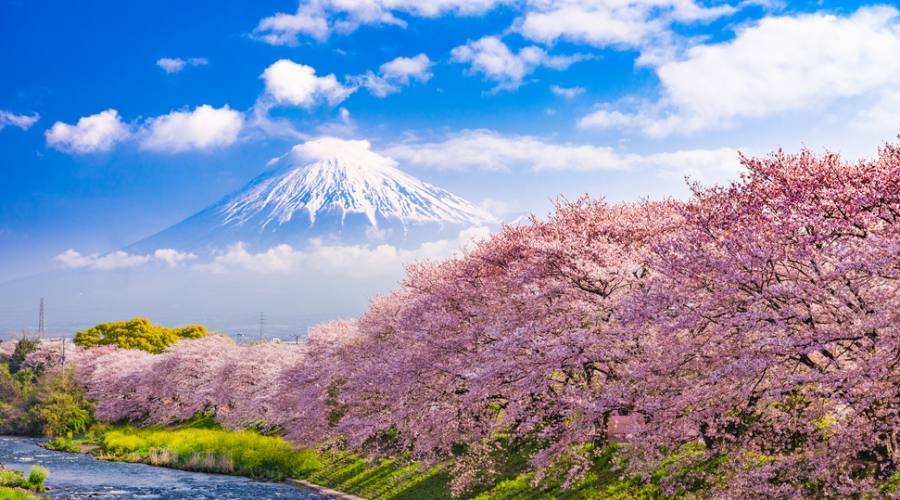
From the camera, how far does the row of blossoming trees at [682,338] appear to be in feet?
44.4

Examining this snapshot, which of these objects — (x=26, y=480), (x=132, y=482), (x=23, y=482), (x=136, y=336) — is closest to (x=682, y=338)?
(x=23, y=482)

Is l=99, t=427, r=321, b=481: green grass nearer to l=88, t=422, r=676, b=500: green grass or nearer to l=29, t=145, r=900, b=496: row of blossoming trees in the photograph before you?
l=88, t=422, r=676, b=500: green grass

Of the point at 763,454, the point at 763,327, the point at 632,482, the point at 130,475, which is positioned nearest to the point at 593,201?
the point at 632,482

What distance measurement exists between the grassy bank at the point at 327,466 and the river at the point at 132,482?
1404 millimetres

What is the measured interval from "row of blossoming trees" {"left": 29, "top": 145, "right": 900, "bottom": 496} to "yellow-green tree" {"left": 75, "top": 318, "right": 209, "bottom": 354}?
57943 millimetres

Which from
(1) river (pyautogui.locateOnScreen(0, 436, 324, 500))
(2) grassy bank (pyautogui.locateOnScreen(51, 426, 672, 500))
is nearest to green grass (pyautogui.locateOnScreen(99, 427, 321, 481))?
(2) grassy bank (pyautogui.locateOnScreen(51, 426, 672, 500))

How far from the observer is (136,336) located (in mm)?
90750

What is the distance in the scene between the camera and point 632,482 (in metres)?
23.0

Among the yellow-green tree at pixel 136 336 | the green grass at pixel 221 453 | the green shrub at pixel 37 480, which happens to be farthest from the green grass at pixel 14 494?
the yellow-green tree at pixel 136 336

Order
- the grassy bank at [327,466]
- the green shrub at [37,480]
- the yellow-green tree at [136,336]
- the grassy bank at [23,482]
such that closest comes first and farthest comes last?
1. the grassy bank at [327,466]
2. the grassy bank at [23,482]
3. the green shrub at [37,480]
4. the yellow-green tree at [136,336]

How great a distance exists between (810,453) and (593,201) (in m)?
15.9

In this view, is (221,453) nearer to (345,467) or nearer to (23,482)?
(345,467)

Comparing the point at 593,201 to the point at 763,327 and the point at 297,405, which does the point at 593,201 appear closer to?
the point at 763,327

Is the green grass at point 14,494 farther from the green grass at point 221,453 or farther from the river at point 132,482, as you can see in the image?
the green grass at point 221,453
